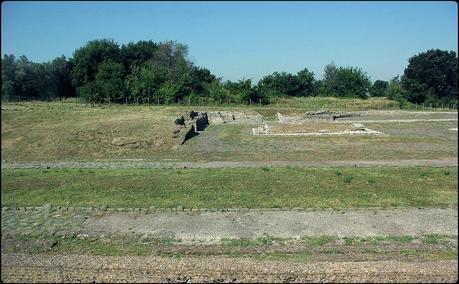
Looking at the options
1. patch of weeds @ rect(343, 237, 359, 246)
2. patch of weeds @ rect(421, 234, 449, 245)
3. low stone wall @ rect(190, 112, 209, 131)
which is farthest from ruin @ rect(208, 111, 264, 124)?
patch of weeds @ rect(421, 234, 449, 245)

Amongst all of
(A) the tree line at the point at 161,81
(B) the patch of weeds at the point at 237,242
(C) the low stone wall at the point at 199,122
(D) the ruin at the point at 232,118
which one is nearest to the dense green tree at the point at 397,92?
(A) the tree line at the point at 161,81

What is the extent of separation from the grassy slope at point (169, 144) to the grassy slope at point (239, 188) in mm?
4037

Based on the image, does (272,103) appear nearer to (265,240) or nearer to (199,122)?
(199,122)

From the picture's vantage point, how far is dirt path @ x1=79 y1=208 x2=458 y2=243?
10.3 metres

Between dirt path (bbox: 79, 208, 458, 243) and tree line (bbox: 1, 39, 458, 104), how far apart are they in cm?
2734

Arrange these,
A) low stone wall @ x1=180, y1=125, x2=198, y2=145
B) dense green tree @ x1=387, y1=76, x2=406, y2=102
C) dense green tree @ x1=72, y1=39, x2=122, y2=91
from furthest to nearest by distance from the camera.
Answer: dense green tree @ x1=72, y1=39, x2=122, y2=91 → dense green tree @ x1=387, y1=76, x2=406, y2=102 → low stone wall @ x1=180, y1=125, x2=198, y2=145

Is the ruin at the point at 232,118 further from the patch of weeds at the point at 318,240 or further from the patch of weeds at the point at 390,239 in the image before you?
the patch of weeds at the point at 390,239

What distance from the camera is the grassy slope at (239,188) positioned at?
12.9 m

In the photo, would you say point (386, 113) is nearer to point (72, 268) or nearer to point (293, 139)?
point (293, 139)

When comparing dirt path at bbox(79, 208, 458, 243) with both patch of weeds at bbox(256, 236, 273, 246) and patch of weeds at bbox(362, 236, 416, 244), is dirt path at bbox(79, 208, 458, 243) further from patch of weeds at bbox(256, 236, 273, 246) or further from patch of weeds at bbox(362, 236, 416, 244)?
patch of weeds at bbox(362, 236, 416, 244)

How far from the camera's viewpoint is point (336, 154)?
21469 mm

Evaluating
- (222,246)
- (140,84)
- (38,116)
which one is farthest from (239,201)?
(140,84)

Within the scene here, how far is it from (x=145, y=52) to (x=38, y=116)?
144ft

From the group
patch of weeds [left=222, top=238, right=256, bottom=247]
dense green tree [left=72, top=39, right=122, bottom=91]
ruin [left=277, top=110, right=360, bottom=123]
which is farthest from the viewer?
dense green tree [left=72, top=39, right=122, bottom=91]
